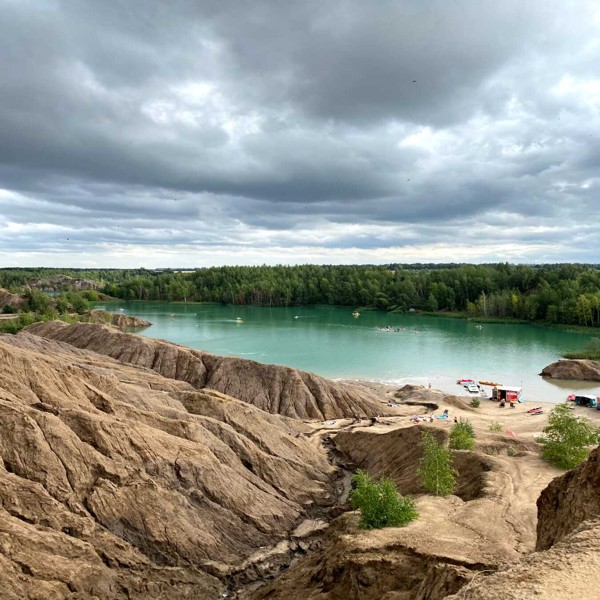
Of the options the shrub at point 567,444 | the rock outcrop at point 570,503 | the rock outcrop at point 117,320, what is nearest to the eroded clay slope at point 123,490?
the rock outcrop at point 570,503

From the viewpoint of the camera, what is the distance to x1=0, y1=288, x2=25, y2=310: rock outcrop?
17180 centimetres

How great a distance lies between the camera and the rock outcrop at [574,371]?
82375mm

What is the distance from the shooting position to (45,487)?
2439cm

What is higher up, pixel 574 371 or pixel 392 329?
pixel 392 329

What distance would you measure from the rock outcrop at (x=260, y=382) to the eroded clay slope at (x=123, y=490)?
20.8 metres

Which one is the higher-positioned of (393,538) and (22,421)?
(22,421)

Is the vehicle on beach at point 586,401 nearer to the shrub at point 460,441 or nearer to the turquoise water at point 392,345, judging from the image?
the turquoise water at point 392,345

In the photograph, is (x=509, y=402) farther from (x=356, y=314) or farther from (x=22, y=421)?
(x=356, y=314)

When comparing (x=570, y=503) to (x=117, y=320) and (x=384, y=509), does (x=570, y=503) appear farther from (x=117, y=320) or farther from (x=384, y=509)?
(x=117, y=320)

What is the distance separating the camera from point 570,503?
59.5 ft

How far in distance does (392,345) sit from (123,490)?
3498 inches

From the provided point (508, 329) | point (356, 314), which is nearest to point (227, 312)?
point (356, 314)

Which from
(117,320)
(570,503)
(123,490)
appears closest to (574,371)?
(570,503)

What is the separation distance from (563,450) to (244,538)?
22.4 m
